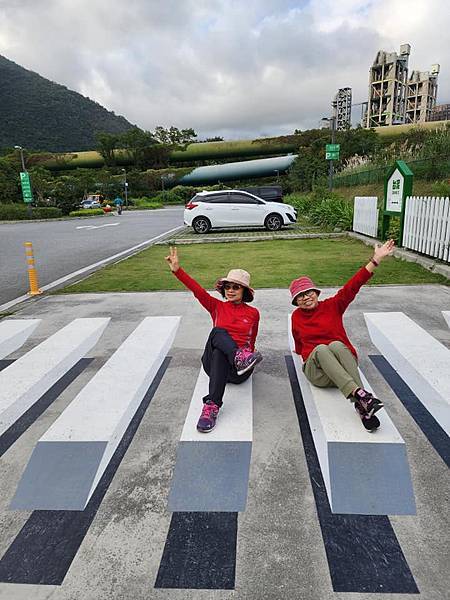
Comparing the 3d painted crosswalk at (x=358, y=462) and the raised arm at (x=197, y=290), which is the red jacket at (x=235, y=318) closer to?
the raised arm at (x=197, y=290)

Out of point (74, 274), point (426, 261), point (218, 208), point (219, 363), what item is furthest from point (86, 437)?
point (218, 208)

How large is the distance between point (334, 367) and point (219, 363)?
0.85 meters

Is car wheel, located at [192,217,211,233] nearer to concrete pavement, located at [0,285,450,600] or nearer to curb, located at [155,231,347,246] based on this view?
curb, located at [155,231,347,246]

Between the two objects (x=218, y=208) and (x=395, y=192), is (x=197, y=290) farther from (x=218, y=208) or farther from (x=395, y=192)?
(x=218, y=208)

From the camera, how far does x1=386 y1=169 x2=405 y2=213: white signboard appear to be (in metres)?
10.3

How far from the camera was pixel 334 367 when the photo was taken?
305cm

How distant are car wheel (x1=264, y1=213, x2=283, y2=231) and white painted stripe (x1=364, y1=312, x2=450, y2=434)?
39.1 feet

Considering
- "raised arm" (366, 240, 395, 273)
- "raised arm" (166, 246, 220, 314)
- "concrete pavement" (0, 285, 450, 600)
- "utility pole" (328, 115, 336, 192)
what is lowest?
"concrete pavement" (0, 285, 450, 600)

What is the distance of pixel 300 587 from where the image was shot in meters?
1.74

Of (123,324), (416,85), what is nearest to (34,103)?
(416,85)

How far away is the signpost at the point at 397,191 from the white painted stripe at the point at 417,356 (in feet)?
19.9

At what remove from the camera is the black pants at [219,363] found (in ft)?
10.1

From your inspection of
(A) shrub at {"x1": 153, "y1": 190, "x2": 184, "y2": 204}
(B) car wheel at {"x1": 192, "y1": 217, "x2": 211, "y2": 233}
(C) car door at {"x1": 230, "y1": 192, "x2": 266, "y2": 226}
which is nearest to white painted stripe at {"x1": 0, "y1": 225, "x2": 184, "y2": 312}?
(B) car wheel at {"x1": 192, "y1": 217, "x2": 211, "y2": 233}

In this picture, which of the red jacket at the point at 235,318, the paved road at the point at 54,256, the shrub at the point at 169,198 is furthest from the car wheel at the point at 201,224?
the shrub at the point at 169,198
